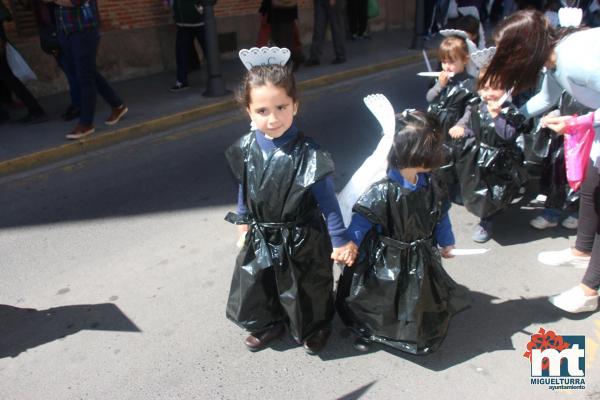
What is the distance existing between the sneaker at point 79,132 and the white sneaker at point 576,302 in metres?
4.97

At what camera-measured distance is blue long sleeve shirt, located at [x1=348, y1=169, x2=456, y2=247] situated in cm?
249

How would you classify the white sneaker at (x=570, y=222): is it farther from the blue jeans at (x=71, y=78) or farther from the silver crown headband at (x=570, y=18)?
the blue jeans at (x=71, y=78)

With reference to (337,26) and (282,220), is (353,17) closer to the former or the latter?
(337,26)

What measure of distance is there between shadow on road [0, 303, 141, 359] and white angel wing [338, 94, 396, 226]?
1.49 m

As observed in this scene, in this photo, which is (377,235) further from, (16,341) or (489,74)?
(16,341)

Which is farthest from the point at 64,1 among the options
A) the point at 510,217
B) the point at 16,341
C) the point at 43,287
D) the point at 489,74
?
the point at 510,217

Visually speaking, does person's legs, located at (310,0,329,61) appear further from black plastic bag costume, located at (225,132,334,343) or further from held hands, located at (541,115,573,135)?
black plastic bag costume, located at (225,132,334,343)

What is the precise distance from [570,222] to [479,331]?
153 cm

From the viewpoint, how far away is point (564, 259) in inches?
136

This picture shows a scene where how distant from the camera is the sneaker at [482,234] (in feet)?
12.5

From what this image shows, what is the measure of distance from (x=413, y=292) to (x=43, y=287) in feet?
7.70

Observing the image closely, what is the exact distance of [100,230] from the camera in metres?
4.17

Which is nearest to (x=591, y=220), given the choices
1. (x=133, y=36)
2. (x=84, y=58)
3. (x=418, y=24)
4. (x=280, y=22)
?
(x=84, y=58)

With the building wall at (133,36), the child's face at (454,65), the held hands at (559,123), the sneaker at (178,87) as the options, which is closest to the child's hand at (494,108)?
the held hands at (559,123)
